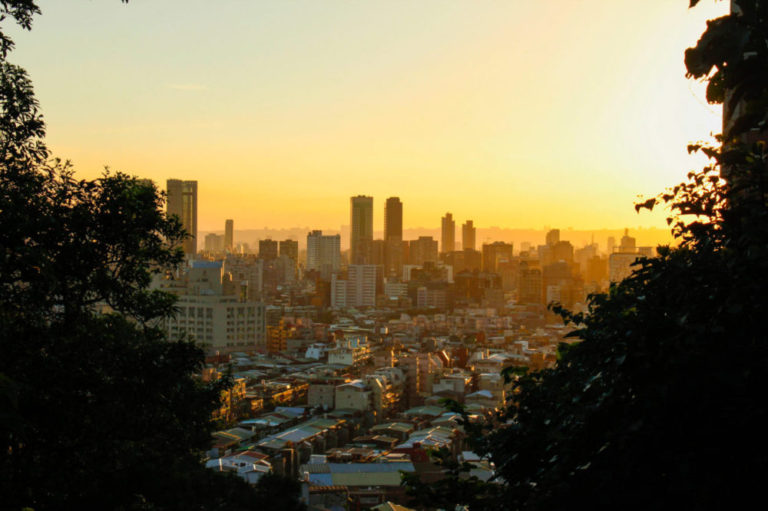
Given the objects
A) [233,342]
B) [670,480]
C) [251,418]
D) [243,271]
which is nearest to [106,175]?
[670,480]

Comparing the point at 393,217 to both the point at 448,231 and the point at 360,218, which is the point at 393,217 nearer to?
the point at 360,218

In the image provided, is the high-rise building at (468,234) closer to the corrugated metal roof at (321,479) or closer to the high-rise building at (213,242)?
the high-rise building at (213,242)

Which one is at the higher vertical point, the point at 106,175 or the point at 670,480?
the point at 106,175

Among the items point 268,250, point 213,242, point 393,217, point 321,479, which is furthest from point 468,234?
point 321,479

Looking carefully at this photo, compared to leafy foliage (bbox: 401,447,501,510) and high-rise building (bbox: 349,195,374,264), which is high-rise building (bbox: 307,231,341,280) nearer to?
high-rise building (bbox: 349,195,374,264)

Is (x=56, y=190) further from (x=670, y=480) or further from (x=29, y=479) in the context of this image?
(x=670, y=480)
